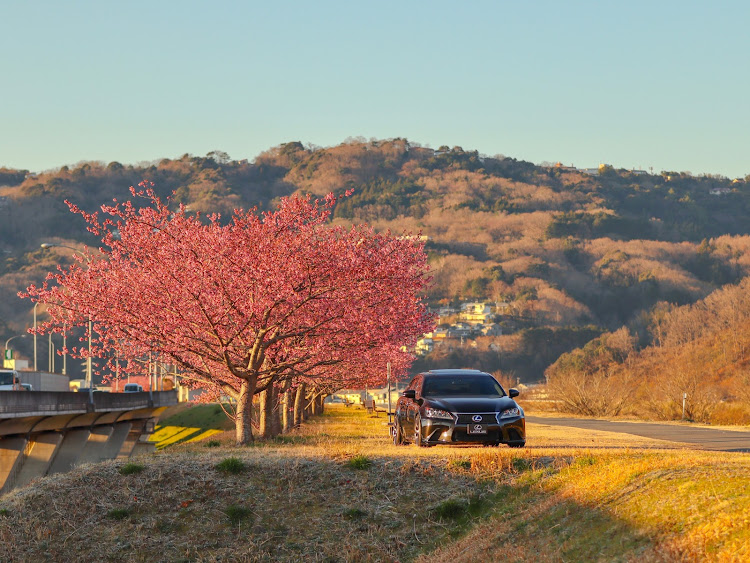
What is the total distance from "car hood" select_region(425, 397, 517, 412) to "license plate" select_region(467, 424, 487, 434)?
0.35m

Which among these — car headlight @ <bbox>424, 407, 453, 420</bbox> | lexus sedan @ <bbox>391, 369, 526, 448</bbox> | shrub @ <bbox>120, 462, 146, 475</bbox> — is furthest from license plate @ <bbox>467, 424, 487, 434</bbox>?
shrub @ <bbox>120, 462, 146, 475</bbox>

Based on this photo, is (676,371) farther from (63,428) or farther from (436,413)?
(436,413)

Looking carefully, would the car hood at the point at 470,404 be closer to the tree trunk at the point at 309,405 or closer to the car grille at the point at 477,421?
the car grille at the point at 477,421

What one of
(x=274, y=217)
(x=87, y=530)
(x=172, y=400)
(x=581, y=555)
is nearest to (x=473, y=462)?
(x=581, y=555)

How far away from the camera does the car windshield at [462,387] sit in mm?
23344

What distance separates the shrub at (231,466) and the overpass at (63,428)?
21.9m

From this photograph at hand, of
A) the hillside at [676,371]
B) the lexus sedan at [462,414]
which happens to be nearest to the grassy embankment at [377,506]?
the lexus sedan at [462,414]

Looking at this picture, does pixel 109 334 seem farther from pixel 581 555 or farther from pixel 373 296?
pixel 581 555

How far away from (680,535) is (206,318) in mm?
15884

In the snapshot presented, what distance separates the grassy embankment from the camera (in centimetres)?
1402

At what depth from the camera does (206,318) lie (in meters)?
26.3

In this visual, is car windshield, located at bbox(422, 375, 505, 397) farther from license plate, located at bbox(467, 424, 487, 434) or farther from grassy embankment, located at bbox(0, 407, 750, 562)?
grassy embankment, located at bbox(0, 407, 750, 562)

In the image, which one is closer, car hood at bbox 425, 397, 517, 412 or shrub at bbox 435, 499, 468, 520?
shrub at bbox 435, 499, 468, 520

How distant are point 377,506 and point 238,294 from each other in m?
10.5
